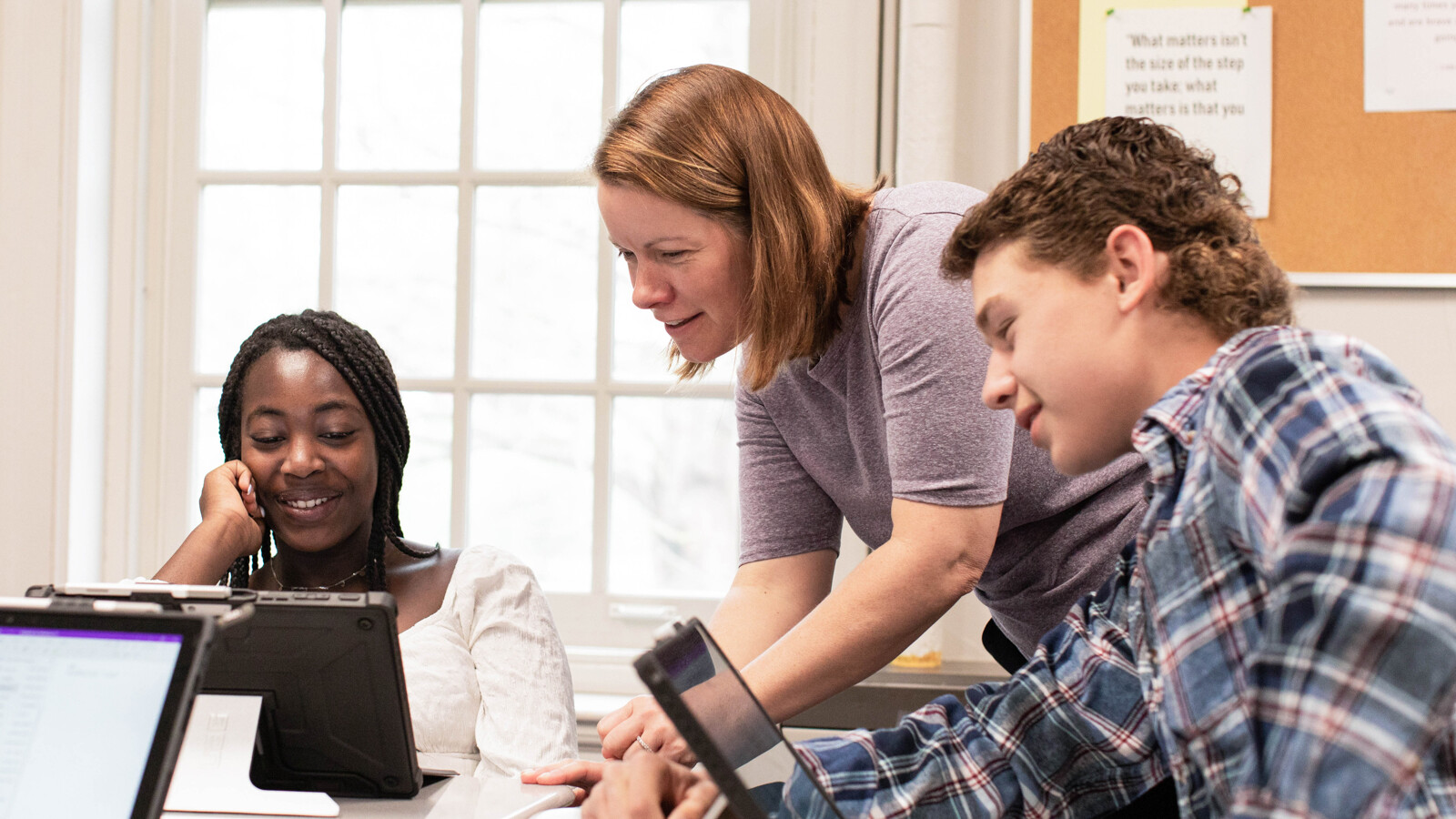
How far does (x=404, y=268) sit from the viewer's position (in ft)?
7.59

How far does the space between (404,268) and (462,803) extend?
4.87ft

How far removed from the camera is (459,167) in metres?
2.29

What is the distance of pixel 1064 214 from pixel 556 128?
1.60 meters

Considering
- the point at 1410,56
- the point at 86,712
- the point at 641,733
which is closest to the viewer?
the point at 86,712

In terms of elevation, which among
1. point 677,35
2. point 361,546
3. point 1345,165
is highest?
point 677,35

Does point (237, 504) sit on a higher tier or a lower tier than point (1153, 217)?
lower

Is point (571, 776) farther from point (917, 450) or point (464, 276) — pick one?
point (464, 276)

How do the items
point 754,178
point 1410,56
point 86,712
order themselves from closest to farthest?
point 86,712
point 754,178
point 1410,56

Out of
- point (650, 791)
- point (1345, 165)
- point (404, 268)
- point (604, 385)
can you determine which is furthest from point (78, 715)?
point (1345, 165)

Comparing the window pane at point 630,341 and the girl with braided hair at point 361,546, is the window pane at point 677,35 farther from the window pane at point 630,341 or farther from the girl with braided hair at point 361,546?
the girl with braided hair at point 361,546

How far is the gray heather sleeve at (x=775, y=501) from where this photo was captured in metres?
→ 1.40

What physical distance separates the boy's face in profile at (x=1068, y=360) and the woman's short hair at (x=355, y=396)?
1025 mm

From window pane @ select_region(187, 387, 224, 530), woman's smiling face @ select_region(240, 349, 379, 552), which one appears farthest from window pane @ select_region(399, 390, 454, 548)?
woman's smiling face @ select_region(240, 349, 379, 552)

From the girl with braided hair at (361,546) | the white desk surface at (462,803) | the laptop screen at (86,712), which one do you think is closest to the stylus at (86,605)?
the laptop screen at (86,712)
